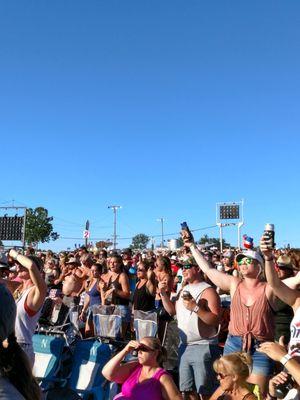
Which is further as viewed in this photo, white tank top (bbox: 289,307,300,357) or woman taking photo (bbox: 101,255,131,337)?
woman taking photo (bbox: 101,255,131,337)

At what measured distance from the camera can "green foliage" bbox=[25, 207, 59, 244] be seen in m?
59.2

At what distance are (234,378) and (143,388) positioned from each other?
0.87 metres

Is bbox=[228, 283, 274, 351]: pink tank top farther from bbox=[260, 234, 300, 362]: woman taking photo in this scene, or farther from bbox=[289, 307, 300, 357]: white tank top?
bbox=[289, 307, 300, 357]: white tank top

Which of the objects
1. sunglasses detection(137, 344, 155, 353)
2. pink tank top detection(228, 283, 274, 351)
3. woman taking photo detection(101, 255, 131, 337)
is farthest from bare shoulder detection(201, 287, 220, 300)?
woman taking photo detection(101, 255, 131, 337)

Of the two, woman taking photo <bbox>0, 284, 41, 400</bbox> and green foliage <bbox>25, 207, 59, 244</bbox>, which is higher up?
green foliage <bbox>25, 207, 59, 244</bbox>

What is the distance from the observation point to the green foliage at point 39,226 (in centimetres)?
5916

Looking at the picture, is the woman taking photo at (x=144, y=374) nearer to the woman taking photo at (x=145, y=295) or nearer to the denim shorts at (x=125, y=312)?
the denim shorts at (x=125, y=312)

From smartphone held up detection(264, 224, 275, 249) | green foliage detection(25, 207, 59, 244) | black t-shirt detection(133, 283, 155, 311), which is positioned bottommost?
black t-shirt detection(133, 283, 155, 311)

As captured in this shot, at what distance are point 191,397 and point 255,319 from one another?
1.05 m

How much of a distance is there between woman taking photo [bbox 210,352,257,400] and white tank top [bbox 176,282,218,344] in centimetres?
123

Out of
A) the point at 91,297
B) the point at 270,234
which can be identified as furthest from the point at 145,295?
the point at 270,234

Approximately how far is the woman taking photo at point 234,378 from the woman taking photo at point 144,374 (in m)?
0.57

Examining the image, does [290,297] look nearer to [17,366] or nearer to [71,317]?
[17,366]

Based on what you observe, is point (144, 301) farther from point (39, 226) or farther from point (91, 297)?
point (39, 226)
